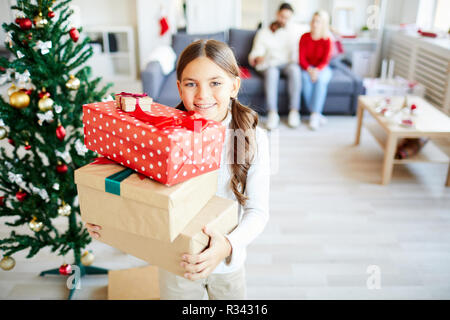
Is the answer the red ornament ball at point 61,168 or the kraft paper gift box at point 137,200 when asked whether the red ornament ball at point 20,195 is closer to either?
the red ornament ball at point 61,168

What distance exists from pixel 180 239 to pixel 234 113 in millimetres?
344

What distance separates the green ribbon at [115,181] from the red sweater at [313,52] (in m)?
3.06

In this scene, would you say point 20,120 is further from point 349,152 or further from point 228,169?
point 349,152

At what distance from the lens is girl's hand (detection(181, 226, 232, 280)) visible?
0.77 meters

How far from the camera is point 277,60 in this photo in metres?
3.65

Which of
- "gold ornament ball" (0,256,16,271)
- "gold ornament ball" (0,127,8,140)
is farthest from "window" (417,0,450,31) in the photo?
"gold ornament ball" (0,256,16,271)

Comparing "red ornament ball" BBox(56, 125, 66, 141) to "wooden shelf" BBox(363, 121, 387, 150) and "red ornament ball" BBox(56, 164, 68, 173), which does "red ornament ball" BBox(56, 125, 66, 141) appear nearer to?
"red ornament ball" BBox(56, 164, 68, 173)

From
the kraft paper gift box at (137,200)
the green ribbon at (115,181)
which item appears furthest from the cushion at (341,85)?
the green ribbon at (115,181)

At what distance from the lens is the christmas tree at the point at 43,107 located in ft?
3.96

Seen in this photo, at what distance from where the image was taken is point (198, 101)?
0.82 meters

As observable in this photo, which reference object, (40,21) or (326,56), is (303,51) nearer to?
(326,56)

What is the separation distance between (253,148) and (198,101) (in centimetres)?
19

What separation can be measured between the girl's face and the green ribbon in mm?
211

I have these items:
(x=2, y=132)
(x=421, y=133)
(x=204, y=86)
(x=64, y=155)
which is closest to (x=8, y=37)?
(x=2, y=132)
